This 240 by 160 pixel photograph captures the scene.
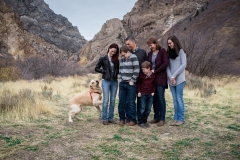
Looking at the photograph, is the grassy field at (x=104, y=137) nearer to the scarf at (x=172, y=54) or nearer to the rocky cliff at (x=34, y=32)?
the scarf at (x=172, y=54)

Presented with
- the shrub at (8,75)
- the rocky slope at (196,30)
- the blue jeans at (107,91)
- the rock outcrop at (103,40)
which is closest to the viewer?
the blue jeans at (107,91)

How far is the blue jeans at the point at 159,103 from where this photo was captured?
5.27m

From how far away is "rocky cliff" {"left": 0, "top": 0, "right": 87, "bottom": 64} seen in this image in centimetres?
3406

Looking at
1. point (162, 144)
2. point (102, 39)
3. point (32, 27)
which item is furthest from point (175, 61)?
point (32, 27)

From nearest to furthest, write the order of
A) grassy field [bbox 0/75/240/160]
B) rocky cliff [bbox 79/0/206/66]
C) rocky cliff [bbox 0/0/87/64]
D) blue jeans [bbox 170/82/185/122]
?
grassy field [bbox 0/75/240/160]
blue jeans [bbox 170/82/185/122]
rocky cliff [bbox 0/0/87/64]
rocky cliff [bbox 79/0/206/66]

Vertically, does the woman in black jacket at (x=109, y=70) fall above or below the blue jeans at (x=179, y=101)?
above

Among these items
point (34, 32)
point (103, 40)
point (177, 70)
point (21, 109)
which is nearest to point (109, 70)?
point (177, 70)

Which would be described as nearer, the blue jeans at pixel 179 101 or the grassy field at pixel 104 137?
the grassy field at pixel 104 137

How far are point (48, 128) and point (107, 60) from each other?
6.74 feet

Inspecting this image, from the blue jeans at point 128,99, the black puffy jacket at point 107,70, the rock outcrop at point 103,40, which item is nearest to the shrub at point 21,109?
the black puffy jacket at point 107,70

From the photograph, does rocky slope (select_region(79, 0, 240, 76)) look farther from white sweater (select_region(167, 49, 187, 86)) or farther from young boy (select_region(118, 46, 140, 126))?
young boy (select_region(118, 46, 140, 126))

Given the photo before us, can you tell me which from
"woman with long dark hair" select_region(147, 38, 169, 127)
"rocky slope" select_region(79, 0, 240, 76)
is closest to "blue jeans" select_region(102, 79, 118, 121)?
"woman with long dark hair" select_region(147, 38, 169, 127)

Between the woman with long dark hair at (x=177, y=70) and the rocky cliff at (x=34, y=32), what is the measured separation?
2475 cm

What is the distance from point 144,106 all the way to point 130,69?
0.94 m
